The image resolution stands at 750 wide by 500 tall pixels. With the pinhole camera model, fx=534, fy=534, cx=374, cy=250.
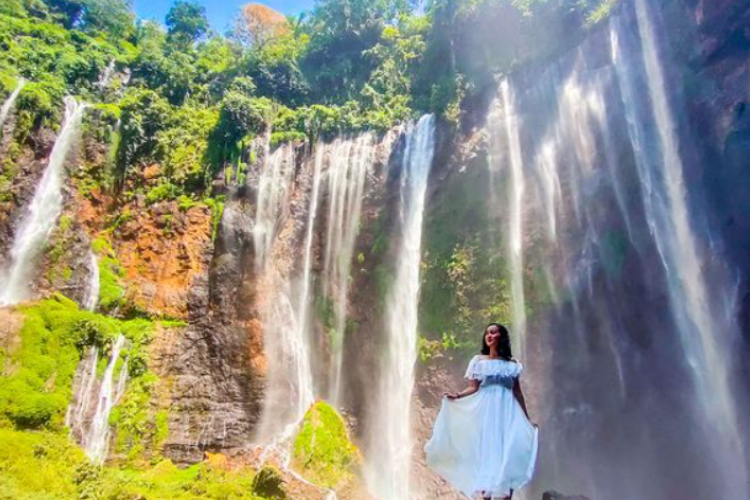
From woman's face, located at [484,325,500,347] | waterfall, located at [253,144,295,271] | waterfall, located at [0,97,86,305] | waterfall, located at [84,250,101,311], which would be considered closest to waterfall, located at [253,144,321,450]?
waterfall, located at [253,144,295,271]

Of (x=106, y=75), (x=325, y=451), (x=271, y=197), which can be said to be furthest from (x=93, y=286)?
(x=106, y=75)

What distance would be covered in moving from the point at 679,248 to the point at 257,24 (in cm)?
2848

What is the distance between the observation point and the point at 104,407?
1281 centimetres

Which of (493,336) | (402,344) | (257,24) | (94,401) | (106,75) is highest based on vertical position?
(257,24)

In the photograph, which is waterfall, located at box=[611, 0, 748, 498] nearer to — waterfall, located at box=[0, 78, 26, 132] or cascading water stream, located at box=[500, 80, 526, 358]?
cascading water stream, located at box=[500, 80, 526, 358]

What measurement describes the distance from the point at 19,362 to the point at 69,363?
101 cm

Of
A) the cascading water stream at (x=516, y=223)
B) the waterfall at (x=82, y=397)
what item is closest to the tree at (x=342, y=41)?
the cascading water stream at (x=516, y=223)

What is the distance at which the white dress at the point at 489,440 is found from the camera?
322cm

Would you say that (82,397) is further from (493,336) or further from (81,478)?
(493,336)

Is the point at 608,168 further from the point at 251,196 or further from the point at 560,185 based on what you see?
the point at 251,196

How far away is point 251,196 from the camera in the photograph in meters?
16.7

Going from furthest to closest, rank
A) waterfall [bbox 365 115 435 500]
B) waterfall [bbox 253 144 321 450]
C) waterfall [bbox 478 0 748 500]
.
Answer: waterfall [bbox 253 144 321 450] → waterfall [bbox 365 115 435 500] → waterfall [bbox 478 0 748 500]

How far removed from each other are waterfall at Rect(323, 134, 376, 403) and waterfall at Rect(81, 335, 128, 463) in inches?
213

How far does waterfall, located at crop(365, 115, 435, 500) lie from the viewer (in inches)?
531
